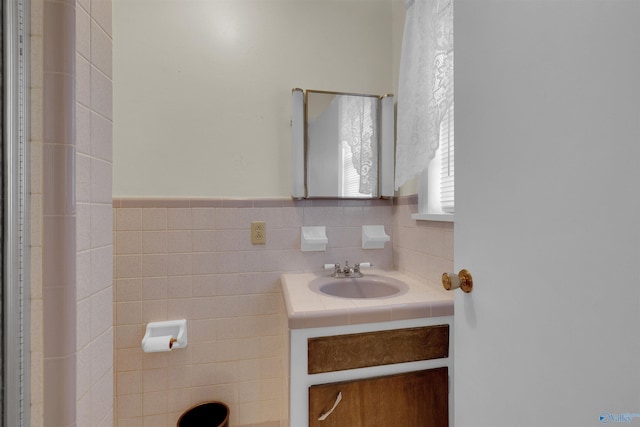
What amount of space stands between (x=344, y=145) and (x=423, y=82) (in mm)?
545

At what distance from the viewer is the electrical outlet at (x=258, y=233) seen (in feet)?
4.63

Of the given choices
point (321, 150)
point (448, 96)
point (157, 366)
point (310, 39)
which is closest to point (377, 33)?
point (310, 39)

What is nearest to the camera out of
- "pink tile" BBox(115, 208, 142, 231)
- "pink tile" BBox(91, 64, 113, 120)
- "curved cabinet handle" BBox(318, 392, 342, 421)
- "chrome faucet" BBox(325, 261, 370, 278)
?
"pink tile" BBox(91, 64, 113, 120)

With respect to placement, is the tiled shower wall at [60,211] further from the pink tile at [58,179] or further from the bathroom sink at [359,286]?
the bathroom sink at [359,286]

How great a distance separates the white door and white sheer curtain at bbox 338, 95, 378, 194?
0.80 meters

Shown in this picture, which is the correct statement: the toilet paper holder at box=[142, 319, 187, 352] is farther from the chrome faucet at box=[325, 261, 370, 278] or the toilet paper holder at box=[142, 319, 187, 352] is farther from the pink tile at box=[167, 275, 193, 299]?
the chrome faucet at box=[325, 261, 370, 278]

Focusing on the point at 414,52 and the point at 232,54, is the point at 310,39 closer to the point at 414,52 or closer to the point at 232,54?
the point at 232,54

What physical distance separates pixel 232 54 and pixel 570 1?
1363 millimetres

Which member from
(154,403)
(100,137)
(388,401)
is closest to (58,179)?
(100,137)

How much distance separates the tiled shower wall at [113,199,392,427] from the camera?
1.30 m

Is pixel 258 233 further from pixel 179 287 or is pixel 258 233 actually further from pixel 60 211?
pixel 60 211

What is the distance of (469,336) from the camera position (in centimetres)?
69


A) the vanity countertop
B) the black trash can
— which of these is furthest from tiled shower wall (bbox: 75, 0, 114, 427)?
the black trash can

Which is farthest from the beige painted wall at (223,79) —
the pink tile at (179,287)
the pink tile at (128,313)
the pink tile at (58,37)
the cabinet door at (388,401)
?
the cabinet door at (388,401)
